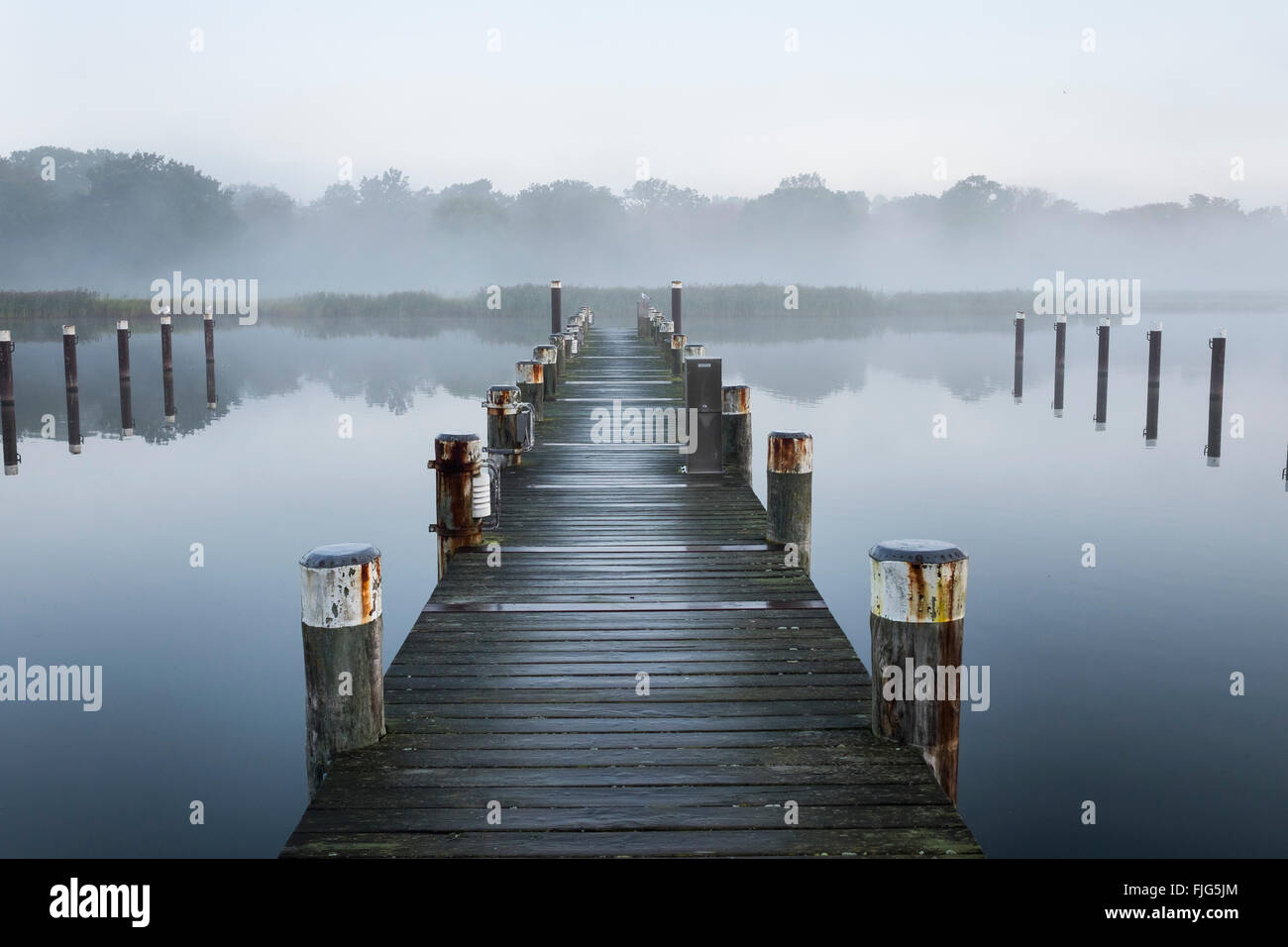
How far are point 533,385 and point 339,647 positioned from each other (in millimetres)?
11950

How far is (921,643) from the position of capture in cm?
521

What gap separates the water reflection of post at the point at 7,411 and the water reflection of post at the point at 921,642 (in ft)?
65.6

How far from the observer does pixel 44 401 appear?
31.9 m

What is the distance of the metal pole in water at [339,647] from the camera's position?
17.3ft

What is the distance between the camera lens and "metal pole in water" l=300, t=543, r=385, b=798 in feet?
17.3

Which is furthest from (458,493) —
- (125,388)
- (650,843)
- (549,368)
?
(125,388)

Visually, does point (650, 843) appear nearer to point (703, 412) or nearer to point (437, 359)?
point (703, 412)

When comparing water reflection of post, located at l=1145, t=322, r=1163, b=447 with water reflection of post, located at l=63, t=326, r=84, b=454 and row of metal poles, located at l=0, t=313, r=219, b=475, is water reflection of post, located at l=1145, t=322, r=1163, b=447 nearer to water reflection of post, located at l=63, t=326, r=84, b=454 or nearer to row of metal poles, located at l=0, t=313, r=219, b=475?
row of metal poles, located at l=0, t=313, r=219, b=475

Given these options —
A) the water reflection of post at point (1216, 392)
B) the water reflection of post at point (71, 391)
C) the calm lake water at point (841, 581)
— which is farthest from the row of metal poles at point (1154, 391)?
the water reflection of post at point (71, 391)

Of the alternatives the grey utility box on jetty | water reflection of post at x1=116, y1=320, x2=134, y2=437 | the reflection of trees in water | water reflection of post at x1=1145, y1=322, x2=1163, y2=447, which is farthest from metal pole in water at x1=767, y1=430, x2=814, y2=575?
water reflection of post at x1=116, y1=320, x2=134, y2=437

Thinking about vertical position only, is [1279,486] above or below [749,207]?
below

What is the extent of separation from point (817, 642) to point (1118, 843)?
226cm
